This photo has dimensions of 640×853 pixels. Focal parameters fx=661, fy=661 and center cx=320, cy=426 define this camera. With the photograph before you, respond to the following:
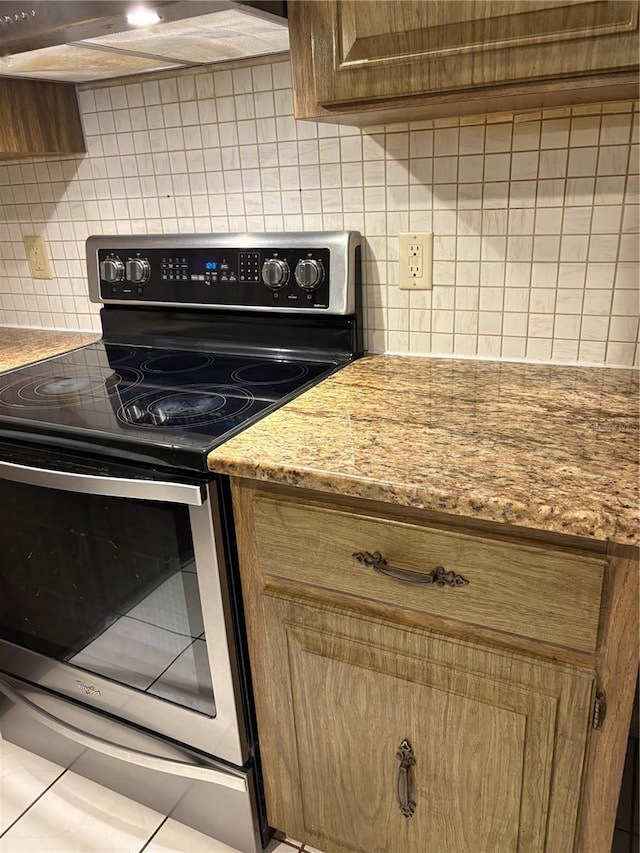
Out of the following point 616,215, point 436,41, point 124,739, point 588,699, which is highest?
point 436,41

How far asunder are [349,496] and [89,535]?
0.58 meters

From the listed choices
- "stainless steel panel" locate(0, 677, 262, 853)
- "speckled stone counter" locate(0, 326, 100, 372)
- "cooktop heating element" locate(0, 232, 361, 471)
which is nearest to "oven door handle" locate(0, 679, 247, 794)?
"stainless steel panel" locate(0, 677, 262, 853)

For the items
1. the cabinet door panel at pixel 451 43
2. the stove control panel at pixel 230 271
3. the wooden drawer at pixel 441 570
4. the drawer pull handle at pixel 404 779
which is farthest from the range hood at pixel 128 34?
the drawer pull handle at pixel 404 779

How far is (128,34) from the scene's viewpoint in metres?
1.10

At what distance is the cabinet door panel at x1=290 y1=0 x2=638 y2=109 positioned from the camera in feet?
2.91

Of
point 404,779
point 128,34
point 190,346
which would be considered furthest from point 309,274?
point 404,779

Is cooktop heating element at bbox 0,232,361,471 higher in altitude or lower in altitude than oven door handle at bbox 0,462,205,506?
higher

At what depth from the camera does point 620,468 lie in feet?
2.91

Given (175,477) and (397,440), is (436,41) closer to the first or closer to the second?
(397,440)

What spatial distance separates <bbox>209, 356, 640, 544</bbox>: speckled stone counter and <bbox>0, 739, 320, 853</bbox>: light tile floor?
910mm

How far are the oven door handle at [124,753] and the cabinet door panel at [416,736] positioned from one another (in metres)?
0.09

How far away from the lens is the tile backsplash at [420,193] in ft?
4.07

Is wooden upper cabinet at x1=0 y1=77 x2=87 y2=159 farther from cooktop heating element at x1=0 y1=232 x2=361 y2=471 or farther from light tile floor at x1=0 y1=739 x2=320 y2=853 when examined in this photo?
light tile floor at x1=0 y1=739 x2=320 y2=853

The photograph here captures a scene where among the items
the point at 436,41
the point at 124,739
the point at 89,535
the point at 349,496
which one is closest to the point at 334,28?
the point at 436,41
